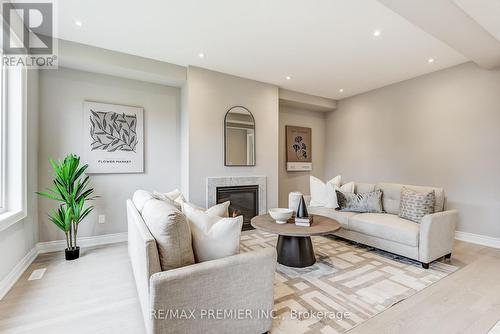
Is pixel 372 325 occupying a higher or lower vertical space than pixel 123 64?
lower

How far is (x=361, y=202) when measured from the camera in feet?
11.5

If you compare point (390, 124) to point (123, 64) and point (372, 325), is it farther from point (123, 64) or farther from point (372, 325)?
point (123, 64)

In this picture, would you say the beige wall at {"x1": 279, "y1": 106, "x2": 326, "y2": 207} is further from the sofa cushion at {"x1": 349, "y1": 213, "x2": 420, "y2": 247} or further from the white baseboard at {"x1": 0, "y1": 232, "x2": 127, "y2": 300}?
the white baseboard at {"x1": 0, "y1": 232, "x2": 127, "y2": 300}

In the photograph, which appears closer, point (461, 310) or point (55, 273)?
point (461, 310)

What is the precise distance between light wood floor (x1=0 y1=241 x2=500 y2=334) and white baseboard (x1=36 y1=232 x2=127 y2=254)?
491 millimetres

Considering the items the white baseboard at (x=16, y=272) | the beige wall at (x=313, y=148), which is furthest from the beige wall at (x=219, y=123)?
the white baseboard at (x=16, y=272)

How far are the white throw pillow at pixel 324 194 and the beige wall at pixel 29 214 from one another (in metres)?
3.78

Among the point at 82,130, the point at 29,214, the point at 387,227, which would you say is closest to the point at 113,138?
the point at 82,130

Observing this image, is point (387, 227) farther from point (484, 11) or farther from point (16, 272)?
point (16, 272)

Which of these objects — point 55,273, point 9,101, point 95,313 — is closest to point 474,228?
point 95,313

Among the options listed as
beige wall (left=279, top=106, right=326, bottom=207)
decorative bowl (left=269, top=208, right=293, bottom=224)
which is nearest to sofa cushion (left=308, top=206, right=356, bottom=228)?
decorative bowl (left=269, top=208, right=293, bottom=224)

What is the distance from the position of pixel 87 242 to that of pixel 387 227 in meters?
4.07

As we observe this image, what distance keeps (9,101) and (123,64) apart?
1.32m

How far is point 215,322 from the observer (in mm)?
1396
